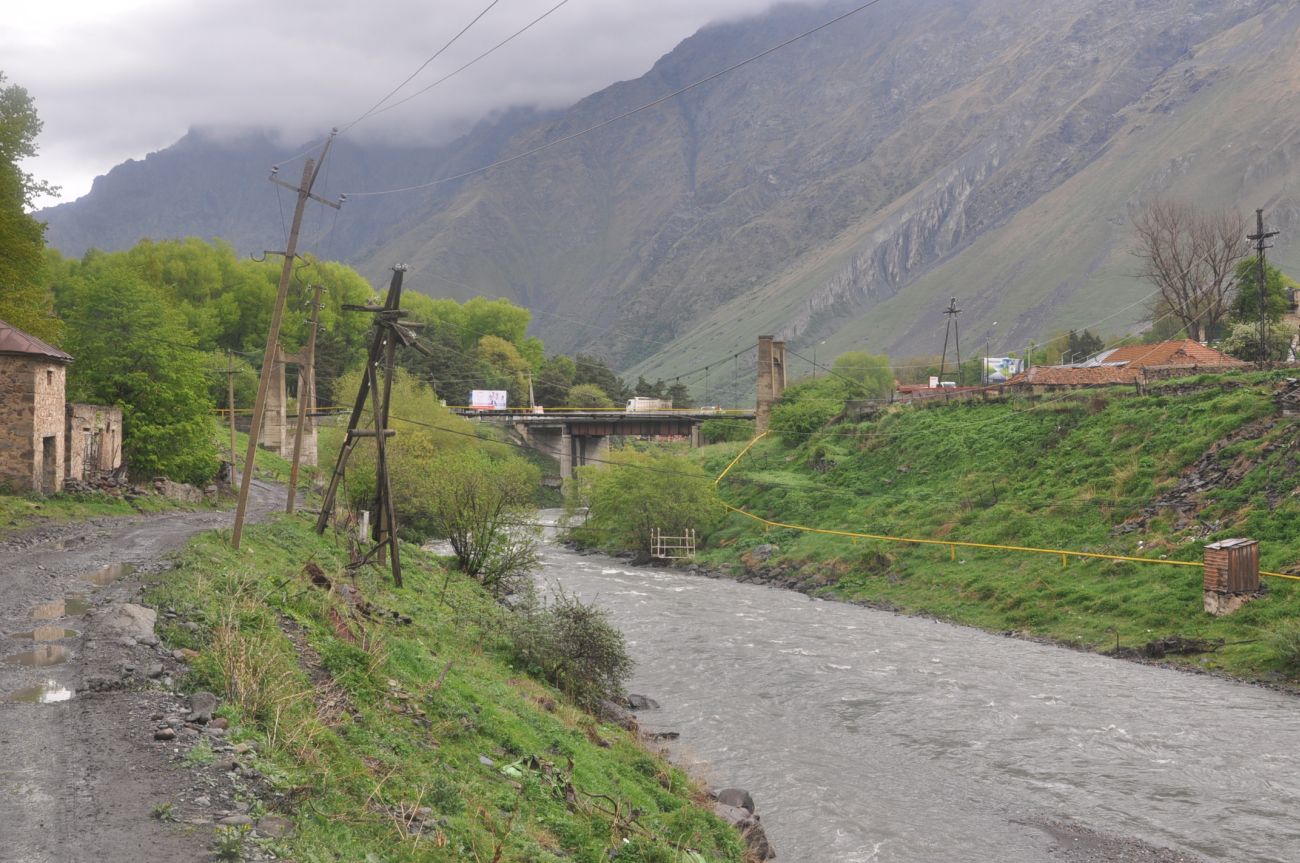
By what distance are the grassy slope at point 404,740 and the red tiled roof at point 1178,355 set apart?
6504cm

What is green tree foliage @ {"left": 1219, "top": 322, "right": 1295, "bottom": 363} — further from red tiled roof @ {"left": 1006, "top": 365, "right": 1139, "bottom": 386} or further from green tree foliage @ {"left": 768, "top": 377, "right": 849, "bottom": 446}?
green tree foliage @ {"left": 768, "top": 377, "right": 849, "bottom": 446}

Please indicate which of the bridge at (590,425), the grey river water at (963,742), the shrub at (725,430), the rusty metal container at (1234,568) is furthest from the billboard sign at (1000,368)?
the grey river water at (963,742)

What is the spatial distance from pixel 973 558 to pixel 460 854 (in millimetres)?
41710

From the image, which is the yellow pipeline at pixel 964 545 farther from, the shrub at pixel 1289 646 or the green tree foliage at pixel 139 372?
the green tree foliage at pixel 139 372

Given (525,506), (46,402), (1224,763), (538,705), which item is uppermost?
(46,402)

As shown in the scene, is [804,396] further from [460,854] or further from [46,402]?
[460,854]

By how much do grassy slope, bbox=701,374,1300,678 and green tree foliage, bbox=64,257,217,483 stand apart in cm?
3052

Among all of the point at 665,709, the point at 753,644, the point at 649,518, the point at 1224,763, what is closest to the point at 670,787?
the point at 665,709

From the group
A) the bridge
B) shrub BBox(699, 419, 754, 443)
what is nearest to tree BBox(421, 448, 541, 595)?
shrub BBox(699, 419, 754, 443)

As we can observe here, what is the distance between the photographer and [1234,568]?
36500 mm

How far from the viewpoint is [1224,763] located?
79.1 ft

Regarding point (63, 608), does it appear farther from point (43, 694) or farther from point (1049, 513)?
point (1049, 513)

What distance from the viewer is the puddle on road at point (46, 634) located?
17.5 m

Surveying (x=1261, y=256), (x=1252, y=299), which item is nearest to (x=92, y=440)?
(x=1261, y=256)
